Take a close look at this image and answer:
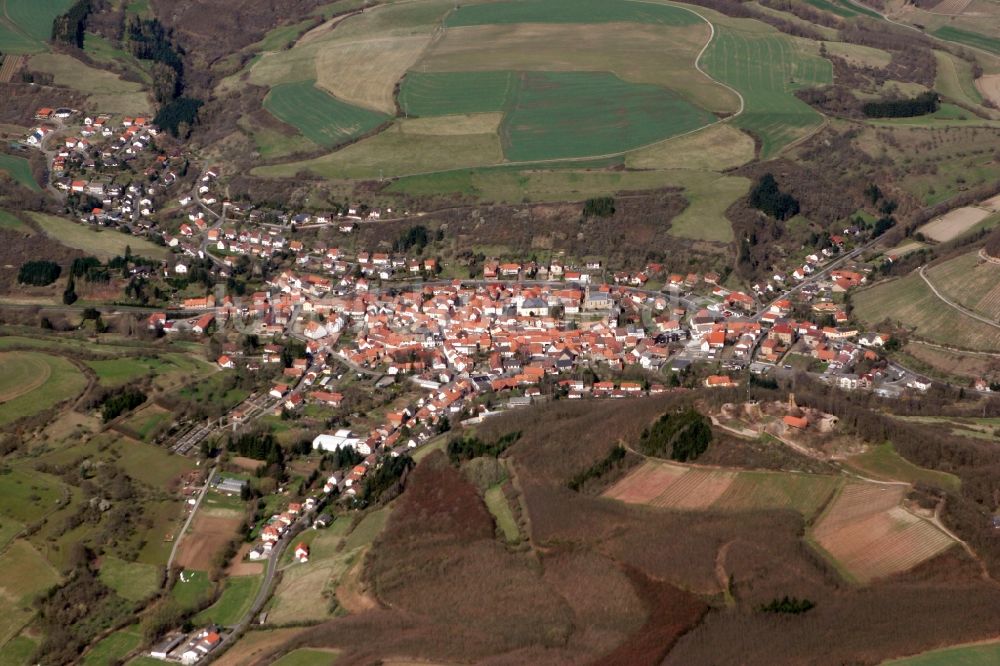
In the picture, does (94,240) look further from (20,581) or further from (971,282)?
(971,282)

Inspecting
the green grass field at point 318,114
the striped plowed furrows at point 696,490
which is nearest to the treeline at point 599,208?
the green grass field at point 318,114

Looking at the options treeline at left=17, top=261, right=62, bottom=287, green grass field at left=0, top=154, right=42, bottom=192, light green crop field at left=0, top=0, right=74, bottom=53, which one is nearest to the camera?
treeline at left=17, top=261, right=62, bottom=287

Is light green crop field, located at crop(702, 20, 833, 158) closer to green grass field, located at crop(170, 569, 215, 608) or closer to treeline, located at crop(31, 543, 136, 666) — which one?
green grass field, located at crop(170, 569, 215, 608)

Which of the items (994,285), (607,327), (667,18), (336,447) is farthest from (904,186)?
(336,447)

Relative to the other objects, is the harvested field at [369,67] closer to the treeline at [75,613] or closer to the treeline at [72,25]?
the treeline at [72,25]

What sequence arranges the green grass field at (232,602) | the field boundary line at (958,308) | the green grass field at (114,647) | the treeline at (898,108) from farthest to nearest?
1. the treeline at (898,108)
2. the field boundary line at (958,308)
3. the green grass field at (232,602)
4. the green grass field at (114,647)

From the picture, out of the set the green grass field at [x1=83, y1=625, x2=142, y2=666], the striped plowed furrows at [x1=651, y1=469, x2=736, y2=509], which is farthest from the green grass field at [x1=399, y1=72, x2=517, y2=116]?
the green grass field at [x1=83, y1=625, x2=142, y2=666]
